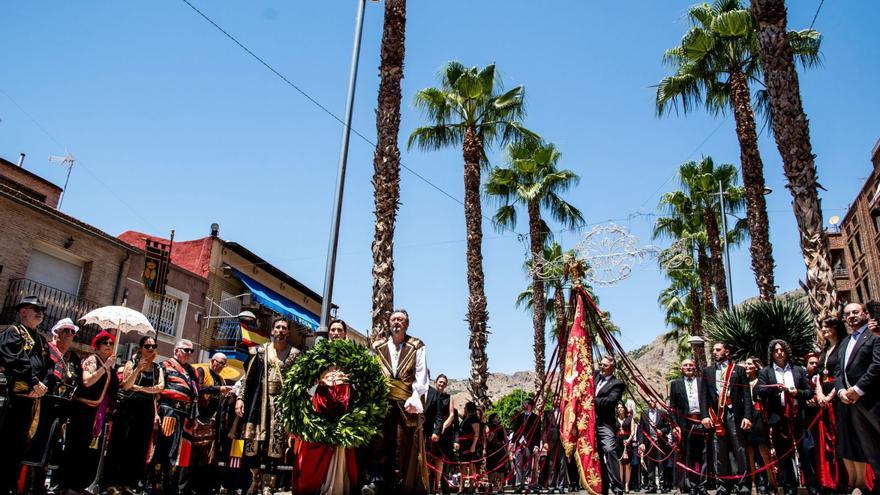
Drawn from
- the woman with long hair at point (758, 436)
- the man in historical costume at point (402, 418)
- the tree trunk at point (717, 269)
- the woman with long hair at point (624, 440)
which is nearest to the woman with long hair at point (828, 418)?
the woman with long hair at point (758, 436)

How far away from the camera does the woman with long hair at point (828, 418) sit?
25.1 feet

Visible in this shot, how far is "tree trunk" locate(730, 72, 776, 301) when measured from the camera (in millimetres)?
16625

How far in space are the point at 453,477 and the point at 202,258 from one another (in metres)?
18.4

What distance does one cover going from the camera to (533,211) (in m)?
25.0

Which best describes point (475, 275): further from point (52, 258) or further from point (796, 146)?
point (52, 258)

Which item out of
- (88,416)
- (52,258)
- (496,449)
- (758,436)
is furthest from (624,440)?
(52,258)

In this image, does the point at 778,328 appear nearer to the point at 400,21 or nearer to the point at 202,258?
the point at 400,21

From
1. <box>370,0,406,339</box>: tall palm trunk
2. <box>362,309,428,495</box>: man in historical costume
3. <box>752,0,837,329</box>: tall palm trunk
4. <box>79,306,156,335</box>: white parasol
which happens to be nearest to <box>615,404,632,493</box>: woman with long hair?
<box>752,0,837,329</box>: tall palm trunk

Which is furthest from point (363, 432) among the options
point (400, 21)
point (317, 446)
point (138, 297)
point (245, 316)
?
point (138, 297)

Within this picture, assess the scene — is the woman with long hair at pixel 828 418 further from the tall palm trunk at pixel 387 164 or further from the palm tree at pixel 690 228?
the palm tree at pixel 690 228

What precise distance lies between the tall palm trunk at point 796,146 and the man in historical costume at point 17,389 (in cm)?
1133

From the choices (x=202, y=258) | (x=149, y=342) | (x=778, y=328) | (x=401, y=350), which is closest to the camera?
(x=401, y=350)

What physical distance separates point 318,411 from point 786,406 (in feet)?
21.8

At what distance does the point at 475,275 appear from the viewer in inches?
714
